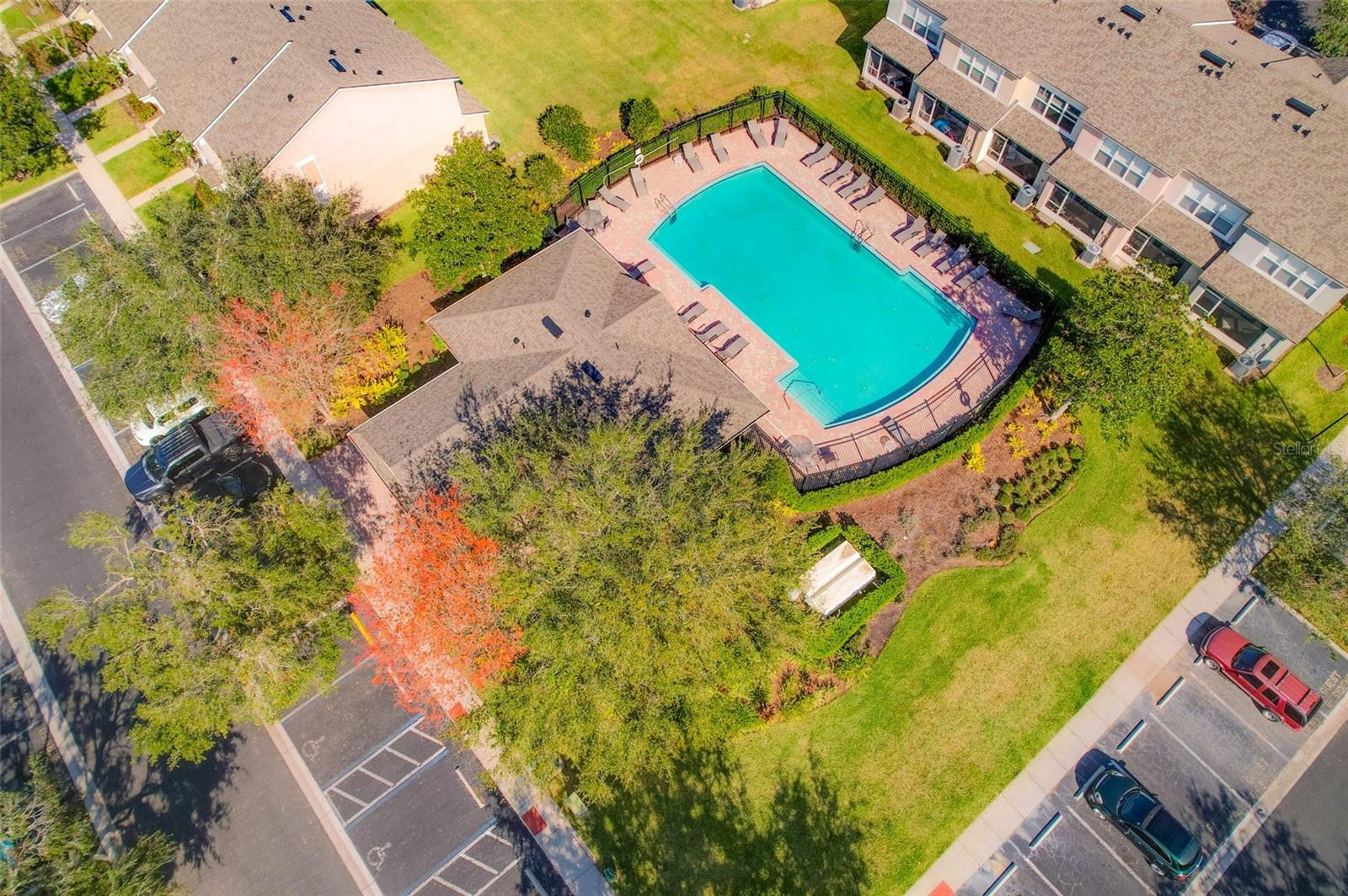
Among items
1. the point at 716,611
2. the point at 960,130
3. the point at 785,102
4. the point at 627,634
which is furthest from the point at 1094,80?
the point at 627,634

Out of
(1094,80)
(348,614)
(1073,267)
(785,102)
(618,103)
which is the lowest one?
(1073,267)

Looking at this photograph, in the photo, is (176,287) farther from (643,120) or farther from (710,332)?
(643,120)

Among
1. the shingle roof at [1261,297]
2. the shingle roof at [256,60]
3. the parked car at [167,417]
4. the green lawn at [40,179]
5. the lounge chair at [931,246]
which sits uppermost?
the green lawn at [40,179]

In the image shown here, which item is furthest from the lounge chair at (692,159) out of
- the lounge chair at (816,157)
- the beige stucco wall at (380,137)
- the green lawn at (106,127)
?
the green lawn at (106,127)

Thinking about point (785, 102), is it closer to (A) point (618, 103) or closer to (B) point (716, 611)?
(A) point (618, 103)

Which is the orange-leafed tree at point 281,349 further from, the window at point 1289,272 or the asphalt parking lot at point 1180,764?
the window at point 1289,272

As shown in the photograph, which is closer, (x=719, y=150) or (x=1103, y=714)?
(x=1103, y=714)

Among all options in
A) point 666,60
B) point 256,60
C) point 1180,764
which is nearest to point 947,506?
point 1180,764
